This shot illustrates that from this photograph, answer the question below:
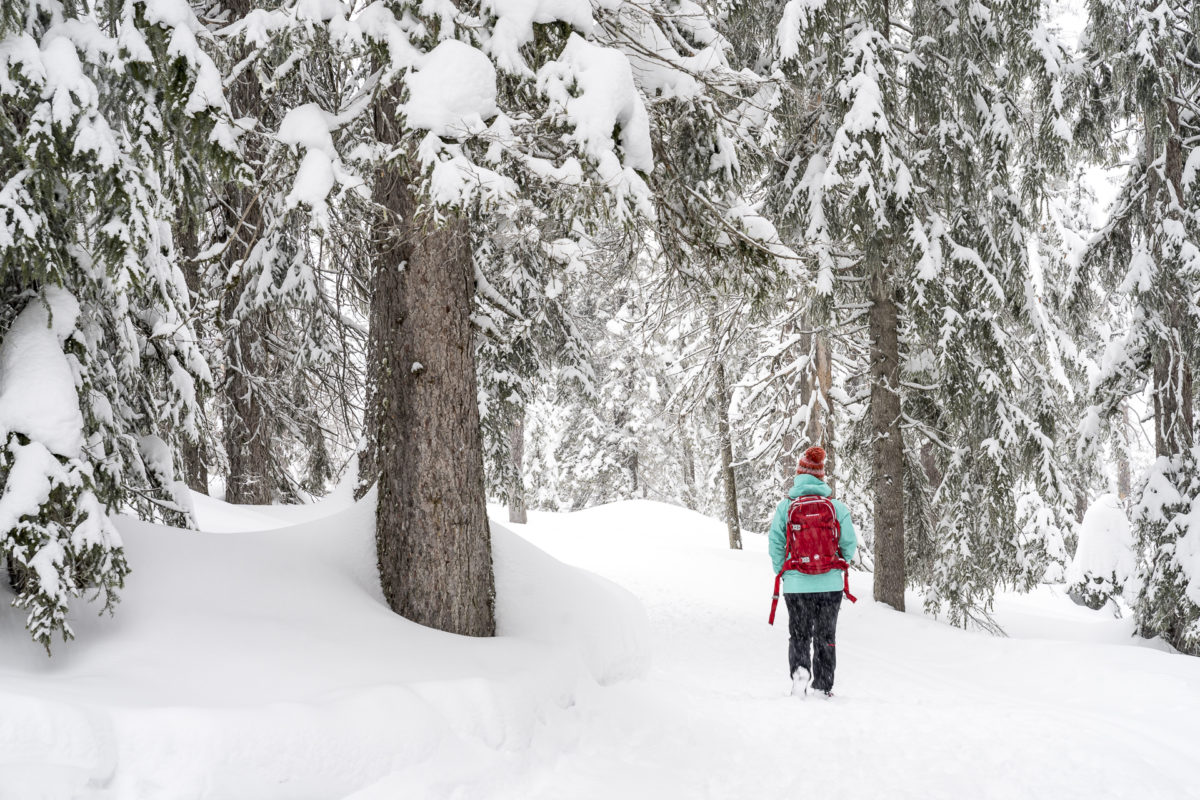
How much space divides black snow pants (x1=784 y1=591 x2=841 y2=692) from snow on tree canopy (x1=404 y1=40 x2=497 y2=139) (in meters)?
4.43

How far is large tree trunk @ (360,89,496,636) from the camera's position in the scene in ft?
16.8

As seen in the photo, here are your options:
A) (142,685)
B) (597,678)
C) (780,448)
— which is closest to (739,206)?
(597,678)

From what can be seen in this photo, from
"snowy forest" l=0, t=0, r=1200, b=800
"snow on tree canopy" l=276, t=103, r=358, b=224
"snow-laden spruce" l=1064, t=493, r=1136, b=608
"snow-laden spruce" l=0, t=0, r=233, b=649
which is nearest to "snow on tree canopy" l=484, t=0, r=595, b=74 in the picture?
"snowy forest" l=0, t=0, r=1200, b=800

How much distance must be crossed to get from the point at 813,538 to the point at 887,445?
13.6 feet

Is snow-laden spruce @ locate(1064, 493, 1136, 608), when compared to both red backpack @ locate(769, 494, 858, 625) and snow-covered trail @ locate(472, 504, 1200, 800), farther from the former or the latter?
red backpack @ locate(769, 494, 858, 625)

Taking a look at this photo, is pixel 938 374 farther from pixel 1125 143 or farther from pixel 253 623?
pixel 253 623

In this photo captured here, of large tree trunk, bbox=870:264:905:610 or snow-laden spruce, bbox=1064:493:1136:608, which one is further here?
snow-laden spruce, bbox=1064:493:1136:608

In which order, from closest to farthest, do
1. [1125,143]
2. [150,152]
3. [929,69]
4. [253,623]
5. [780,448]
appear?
[150,152] < [253,623] < [929,69] < [1125,143] < [780,448]

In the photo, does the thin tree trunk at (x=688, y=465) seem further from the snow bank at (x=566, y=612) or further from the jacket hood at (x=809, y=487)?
the snow bank at (x=566, y=612)

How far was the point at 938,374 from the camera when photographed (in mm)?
9828

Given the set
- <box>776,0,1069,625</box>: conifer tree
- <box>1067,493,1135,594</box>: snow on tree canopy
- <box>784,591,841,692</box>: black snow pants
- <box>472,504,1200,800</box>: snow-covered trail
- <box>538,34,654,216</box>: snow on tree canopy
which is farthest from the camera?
<box>1067,493,1135,594</box>: snow on tree canopy

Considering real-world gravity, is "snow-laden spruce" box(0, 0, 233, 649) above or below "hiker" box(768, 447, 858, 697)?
above

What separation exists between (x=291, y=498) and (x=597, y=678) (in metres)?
7.08

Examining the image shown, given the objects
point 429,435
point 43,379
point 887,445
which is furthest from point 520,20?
point 887,445
